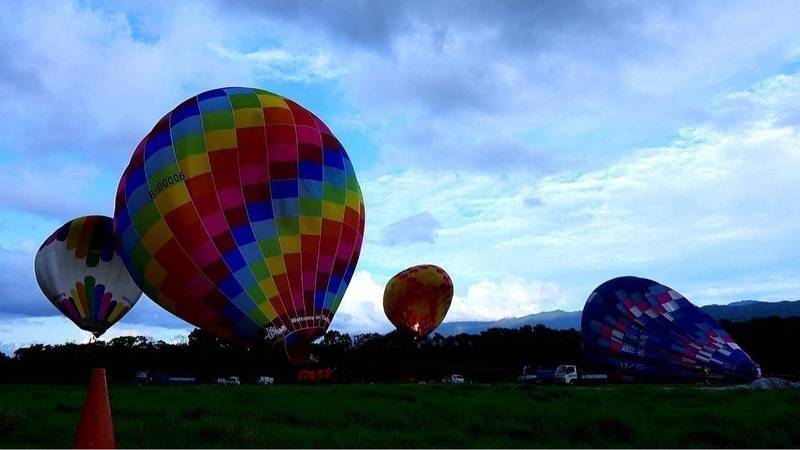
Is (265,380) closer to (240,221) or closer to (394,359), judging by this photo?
(394,359)

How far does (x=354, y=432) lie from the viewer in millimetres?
10914

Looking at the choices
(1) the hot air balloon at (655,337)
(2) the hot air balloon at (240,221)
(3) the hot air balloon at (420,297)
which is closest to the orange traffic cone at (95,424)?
(2) the hot air balloon at (240,221)

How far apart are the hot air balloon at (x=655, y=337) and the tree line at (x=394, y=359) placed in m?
16.0

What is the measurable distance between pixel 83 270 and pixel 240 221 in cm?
1932

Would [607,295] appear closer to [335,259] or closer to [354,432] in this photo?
[335,259]

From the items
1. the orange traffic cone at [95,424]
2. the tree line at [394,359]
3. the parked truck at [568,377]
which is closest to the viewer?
the orange traffic cone at [95,424]

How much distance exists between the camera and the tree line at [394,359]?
52.0 metres

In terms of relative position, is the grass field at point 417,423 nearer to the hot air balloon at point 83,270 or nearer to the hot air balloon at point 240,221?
the hot air balloon at point 240,221

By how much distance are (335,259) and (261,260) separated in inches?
104

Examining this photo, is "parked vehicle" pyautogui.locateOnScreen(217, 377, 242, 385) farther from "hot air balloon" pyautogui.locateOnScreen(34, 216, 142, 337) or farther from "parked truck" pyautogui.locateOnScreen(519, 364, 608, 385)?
"parked truck" pyautogui.locateOnScreen(519, 364, 608, 385)

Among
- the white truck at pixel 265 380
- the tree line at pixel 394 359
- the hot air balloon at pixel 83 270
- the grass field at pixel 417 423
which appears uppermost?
the hot air balloon at pixel 83 270

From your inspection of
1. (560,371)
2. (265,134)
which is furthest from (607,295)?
(265,134)

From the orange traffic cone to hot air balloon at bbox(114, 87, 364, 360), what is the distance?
12.2 metres

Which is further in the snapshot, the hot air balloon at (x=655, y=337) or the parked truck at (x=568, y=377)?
the parked truck at (x=568, y=377)
